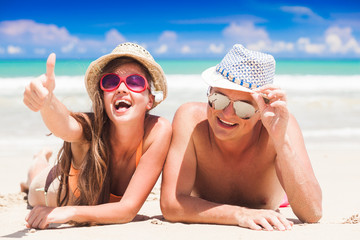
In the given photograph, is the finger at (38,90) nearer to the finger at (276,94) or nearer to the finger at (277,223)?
the finger at (276,94)

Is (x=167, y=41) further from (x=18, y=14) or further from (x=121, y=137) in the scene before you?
(x=121, y=137)

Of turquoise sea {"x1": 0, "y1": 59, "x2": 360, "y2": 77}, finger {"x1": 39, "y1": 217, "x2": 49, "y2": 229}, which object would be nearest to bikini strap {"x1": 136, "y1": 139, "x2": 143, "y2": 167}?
finger {"x1": 39, "y1": 217, "x2": 49, "y2": 229}

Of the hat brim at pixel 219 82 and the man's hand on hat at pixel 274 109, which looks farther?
the hat brim at pixel 219 82

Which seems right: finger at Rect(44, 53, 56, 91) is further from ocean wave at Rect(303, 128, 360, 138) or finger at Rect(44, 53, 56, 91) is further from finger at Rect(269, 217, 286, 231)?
ocean wave at Rect(303, 128, 360, 138)

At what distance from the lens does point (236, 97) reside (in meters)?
3.43

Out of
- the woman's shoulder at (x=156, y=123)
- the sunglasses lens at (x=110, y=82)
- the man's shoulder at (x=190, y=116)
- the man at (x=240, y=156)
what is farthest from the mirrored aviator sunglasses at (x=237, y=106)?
the sunglasses lens at (x=110, y=82)

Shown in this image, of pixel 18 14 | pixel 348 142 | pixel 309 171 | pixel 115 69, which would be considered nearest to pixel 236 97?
pixel 309 171

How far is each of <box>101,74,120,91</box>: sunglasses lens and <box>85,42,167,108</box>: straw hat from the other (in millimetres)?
184

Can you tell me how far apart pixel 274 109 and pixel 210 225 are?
3.31ft

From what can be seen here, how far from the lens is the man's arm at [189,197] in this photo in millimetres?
3301

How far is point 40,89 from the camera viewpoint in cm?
276

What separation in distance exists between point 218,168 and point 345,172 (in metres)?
3.22

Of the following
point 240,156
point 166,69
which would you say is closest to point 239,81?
point 240,156

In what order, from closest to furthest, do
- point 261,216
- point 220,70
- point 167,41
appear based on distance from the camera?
point 261,216, point 220,70, point 167,41
